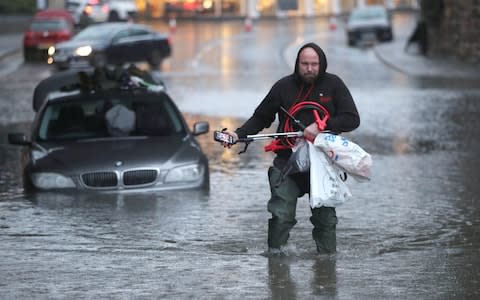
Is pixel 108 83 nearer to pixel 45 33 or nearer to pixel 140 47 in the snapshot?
pixel 140 47

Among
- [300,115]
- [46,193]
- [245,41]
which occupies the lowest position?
[245,41]

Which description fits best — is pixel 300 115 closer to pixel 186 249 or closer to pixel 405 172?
pixel 186 249

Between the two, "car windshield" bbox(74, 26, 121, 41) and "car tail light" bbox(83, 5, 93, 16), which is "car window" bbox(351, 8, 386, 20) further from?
"car windshield" bbox(74, 26, 121, 41)

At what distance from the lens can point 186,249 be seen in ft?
32.0

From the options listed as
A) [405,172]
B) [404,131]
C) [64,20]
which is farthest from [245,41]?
[405,172]

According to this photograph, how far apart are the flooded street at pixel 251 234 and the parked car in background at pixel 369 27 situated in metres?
28.1

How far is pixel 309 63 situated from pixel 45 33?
3480 centimetres

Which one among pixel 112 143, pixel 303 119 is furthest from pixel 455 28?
pixel 303 119

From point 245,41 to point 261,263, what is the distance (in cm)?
4198

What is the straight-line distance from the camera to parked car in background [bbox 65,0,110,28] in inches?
2178

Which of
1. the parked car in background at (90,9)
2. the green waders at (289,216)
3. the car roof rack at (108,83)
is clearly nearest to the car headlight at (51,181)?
the car roof rack at (108,83)

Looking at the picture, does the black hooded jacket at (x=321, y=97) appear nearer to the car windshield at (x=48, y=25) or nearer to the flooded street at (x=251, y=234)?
the flooded street at (x=251, y=234)

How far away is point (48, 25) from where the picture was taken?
1697 inches

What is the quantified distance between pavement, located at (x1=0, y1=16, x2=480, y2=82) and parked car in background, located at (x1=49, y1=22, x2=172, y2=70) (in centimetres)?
548
